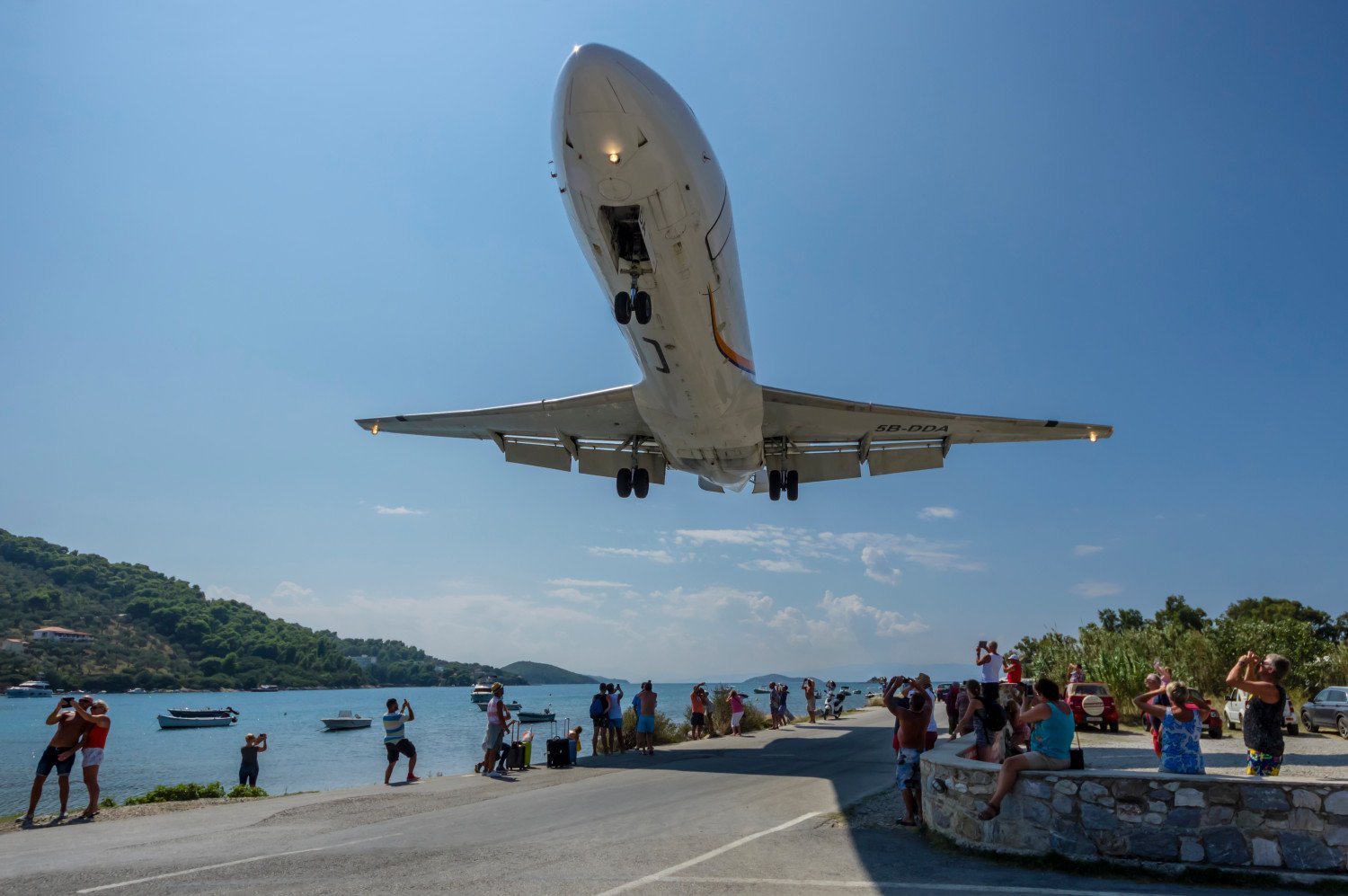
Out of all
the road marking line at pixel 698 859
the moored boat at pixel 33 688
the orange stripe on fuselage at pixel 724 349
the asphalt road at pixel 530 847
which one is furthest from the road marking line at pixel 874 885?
the moored boat at pixel 33 688

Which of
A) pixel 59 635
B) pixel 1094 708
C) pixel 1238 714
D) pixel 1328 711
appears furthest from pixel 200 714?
pixel 1328 711

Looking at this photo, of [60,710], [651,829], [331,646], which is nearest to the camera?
[651,829]

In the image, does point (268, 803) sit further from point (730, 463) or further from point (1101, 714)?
point (1101, 714)

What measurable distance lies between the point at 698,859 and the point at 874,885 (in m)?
1.76

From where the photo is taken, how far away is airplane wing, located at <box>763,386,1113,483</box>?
709 inches

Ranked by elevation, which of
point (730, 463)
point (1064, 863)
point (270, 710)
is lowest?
point (270, 710)

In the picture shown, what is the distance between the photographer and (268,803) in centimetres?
1166

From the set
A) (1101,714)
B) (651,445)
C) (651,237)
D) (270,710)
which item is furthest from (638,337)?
(270,710)

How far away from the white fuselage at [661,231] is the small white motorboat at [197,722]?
239 ft

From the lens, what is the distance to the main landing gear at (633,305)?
1236 cm

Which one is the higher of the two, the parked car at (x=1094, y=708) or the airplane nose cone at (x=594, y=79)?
the airplane nose cone at (x=594, y=79)

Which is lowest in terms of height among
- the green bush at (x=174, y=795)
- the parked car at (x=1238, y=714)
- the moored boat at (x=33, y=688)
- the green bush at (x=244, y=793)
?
the moored boat at (x=33, y=688)

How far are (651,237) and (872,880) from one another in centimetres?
879

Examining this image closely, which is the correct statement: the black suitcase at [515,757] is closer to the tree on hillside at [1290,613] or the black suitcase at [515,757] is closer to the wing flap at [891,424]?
the wing flap at [891,424]
